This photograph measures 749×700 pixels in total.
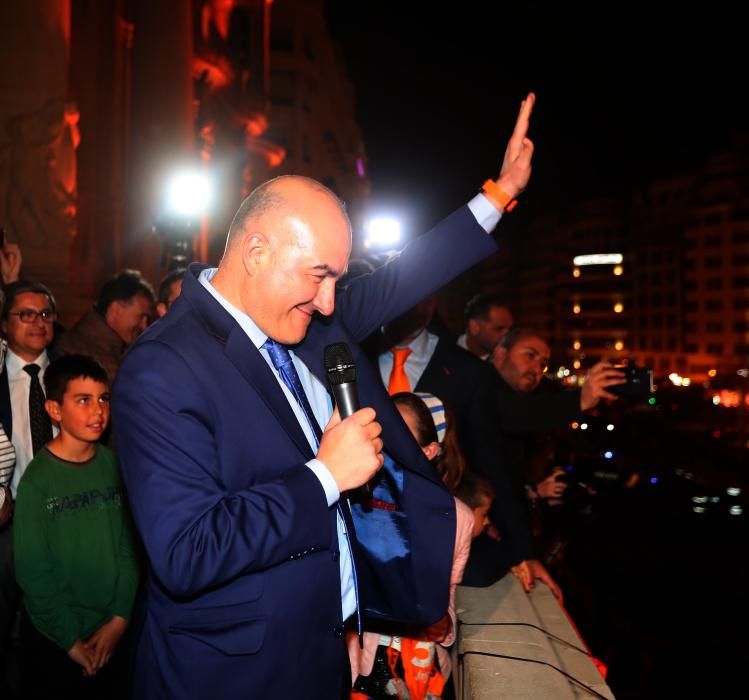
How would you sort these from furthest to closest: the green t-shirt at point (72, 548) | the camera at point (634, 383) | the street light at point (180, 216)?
the street light at point (180, 216), the camera at point (634, 383), the green t-shirt at point (72, 548)

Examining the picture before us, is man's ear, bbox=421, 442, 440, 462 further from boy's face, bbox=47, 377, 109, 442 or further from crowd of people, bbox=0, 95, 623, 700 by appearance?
Answer: boy's face, bbox=47, 377, 109, 442

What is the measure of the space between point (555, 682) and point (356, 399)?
1563mm

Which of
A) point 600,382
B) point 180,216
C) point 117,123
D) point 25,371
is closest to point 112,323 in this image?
point 25,371

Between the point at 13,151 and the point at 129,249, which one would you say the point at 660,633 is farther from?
the point at 129,249

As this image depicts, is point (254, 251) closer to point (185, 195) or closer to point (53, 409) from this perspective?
point (53, 409)

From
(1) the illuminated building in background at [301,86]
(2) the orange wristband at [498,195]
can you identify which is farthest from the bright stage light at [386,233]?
(2) the orange wristband at [498,195]

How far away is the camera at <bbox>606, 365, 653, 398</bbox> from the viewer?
4.01 metres

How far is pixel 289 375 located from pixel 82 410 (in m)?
2.13

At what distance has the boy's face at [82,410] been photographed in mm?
3938

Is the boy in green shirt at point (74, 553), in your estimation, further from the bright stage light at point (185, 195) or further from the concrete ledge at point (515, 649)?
the bright stage light at point (185, 195)

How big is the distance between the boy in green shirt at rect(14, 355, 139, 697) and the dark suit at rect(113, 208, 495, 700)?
1.62m

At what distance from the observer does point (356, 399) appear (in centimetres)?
218

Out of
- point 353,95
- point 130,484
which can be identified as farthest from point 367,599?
point 353,95

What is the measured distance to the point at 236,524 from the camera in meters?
1.81
